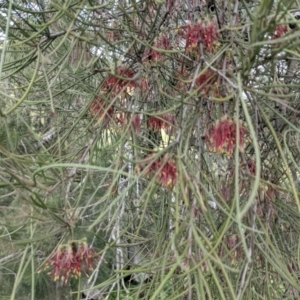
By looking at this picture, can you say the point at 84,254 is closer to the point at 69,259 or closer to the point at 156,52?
the point at 69,259

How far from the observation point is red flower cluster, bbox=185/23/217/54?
761 mm

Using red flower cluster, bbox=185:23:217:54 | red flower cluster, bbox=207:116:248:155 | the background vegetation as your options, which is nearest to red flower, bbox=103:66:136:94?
the background vegetation

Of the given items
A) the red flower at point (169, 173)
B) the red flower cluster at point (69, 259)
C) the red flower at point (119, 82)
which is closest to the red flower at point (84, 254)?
the red flower cluster at point (69, 259)

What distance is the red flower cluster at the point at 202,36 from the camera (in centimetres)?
76

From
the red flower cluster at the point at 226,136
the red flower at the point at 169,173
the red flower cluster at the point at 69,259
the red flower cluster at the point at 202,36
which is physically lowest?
the red flower cluster at the point at 69,259

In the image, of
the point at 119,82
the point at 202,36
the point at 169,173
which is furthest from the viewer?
the point at 119,82

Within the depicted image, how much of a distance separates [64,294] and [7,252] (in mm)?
638

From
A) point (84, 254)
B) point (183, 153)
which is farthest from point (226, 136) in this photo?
point (84, 254)

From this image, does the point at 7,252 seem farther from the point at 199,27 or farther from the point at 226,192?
the point at 199,27

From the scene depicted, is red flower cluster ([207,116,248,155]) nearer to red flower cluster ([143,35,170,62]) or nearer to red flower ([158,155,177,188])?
red flower ([158,155,177,188])

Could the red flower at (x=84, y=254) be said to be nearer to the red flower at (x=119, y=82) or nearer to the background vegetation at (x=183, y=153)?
the background vegetation at (x=183, y=153)

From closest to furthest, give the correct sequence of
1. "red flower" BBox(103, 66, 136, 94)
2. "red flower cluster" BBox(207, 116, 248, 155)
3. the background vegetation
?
the background vegetation, "red flower cluster" BBox(207, 116, 248, 155), "red flower" BBox(103, 66, 136, 94)

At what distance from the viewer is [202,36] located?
768mm

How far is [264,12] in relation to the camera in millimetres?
479
